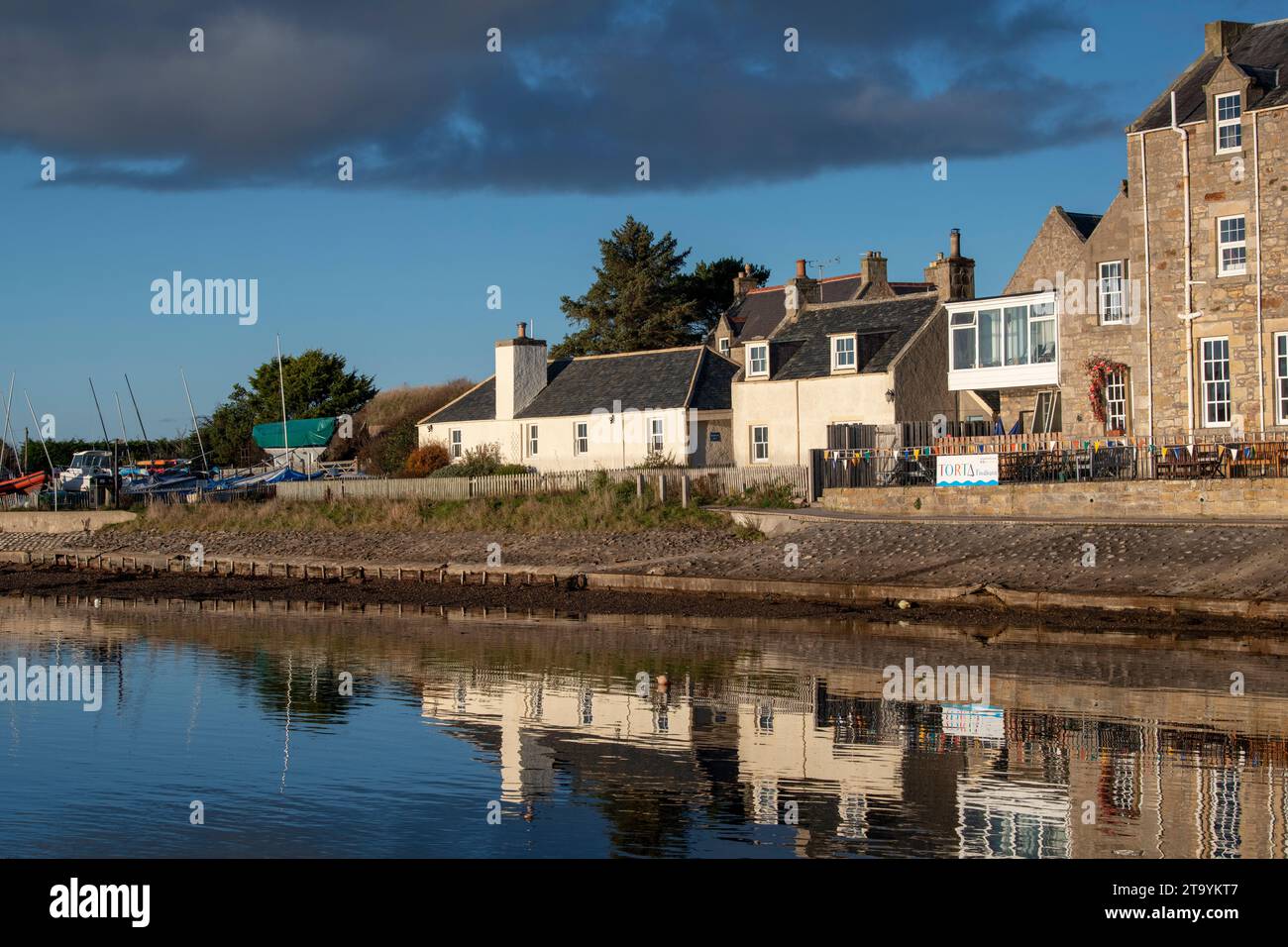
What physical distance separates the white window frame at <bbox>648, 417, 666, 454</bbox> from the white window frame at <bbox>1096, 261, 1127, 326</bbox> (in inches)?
697

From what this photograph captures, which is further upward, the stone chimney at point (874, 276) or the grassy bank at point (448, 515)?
the stone chimney at point (874, 276)

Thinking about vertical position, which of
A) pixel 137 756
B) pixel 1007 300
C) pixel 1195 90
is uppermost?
pixel 1195 90

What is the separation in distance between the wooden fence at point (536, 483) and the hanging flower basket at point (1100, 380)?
356 inches

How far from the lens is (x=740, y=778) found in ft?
52.7

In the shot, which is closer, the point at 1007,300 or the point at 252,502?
the point at 1007,300

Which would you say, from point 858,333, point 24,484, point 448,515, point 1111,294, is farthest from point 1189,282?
point 24,484

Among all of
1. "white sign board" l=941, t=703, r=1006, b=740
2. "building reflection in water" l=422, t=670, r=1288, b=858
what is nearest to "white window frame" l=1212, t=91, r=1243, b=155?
"building reflection in water" l=422, t=670, r=1288, b=858

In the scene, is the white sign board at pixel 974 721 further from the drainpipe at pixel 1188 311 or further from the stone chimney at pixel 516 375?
the stone chimney at pixel 516 375

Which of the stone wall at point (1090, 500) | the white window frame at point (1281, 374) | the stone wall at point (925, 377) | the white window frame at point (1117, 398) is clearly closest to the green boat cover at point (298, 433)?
the stone wall at point (925, 377)

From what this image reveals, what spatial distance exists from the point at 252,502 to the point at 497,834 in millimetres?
48245

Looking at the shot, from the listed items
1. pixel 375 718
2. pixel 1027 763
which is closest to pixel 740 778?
pixel 1027 763

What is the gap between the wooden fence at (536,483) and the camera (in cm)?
4509

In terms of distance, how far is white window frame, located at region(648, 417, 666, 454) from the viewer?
184 ft
